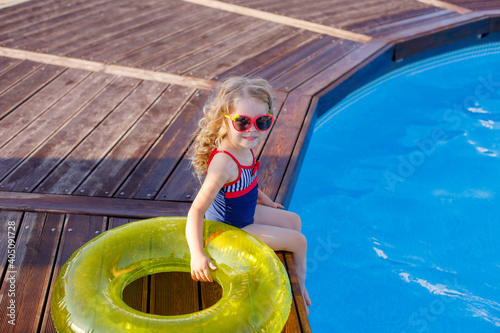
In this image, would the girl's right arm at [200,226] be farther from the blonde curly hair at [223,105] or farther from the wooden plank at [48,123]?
the wooden plank at [48,123]

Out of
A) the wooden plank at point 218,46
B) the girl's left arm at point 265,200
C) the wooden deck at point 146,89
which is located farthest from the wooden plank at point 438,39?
the girl's left arm at point 265,200

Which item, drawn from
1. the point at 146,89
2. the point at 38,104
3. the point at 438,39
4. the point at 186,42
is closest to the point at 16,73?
the point at 38,104

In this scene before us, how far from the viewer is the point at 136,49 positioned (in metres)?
4.83

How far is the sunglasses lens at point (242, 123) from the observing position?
210 cm


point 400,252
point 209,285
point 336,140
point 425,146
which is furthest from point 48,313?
point 425,146

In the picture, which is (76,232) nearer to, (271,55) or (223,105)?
(223,105)

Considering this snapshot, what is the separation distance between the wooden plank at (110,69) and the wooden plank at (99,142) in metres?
0.13

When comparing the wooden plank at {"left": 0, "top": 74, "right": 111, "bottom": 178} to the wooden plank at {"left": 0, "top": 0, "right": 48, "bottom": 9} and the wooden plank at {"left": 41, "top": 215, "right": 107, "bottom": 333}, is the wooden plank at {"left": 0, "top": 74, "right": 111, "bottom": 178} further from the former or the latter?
the wooden plank at {"left": 0, "top": 0, "right": 48, "bottom": 9}

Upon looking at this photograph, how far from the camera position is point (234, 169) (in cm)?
220

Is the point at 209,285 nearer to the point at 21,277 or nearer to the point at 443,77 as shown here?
the point at 21,277

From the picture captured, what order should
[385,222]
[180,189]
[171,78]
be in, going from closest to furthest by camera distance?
[180,189] → [385,222] → [171,78]

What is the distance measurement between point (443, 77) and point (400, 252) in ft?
8.93

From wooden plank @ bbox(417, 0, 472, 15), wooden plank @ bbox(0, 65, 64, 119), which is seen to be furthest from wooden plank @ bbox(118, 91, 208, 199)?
wooden plank @ bbox(417, 0, 472, 15)

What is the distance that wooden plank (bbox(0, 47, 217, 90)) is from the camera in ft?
14.0
